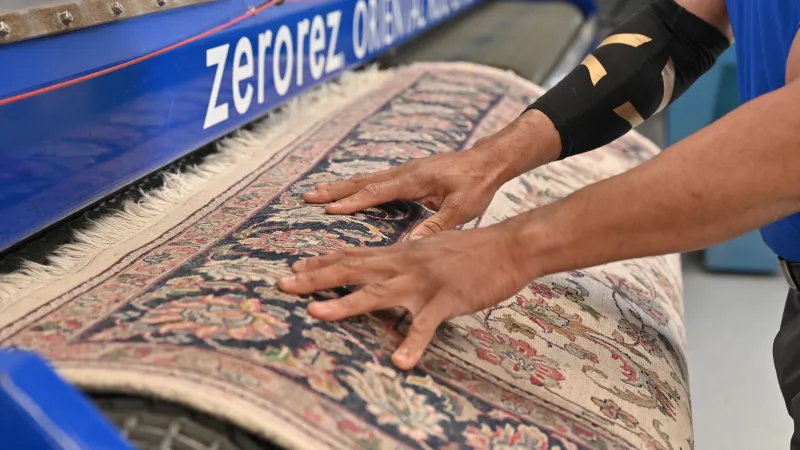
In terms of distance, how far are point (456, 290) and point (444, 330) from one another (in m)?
0.15

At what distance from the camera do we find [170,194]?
143 cm

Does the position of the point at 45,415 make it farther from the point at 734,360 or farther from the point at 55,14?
the point at 734,360

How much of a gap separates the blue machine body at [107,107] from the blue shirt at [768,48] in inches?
35.3

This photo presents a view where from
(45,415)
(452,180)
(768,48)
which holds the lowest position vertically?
(45,415)

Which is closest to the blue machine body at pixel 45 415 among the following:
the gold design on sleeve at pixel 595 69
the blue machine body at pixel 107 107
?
the blue machine body at pixel 107 107

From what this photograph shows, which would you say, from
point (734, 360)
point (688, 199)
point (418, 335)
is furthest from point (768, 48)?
point (734, 360)

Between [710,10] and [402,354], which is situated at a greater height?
[710,10]

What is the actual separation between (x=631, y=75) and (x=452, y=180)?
0.40 m

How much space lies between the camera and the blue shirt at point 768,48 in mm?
1111

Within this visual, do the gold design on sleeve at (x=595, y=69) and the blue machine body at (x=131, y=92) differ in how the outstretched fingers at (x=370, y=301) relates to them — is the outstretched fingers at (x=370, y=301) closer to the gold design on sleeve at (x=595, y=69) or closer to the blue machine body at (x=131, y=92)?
the blue machine body at (x=131, y=92)

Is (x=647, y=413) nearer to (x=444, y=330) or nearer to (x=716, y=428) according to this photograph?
(x=444, y=330)

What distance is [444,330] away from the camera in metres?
1.08

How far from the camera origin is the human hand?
3.10ft

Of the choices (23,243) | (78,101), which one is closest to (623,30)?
(78,101)
